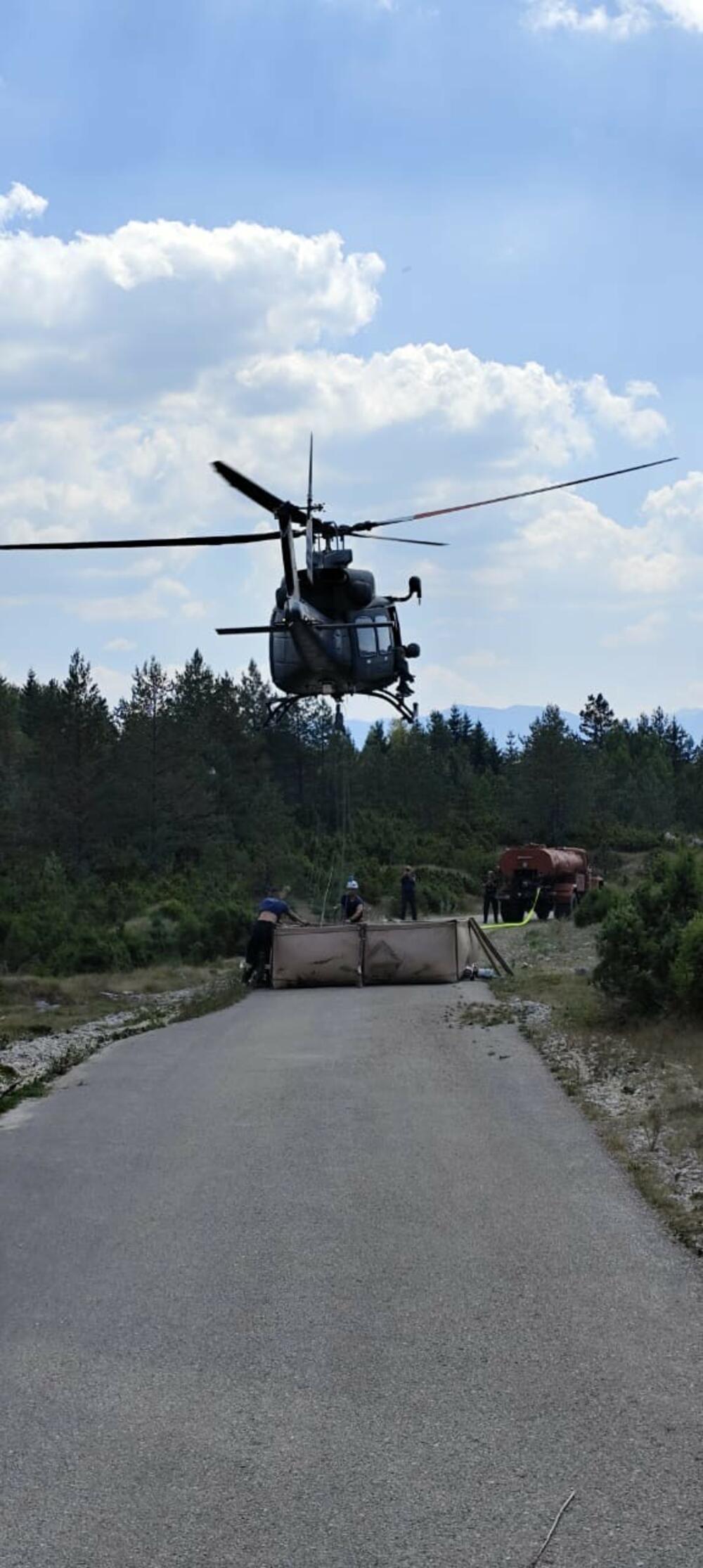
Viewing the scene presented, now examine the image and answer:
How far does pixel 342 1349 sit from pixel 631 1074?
9078 mm

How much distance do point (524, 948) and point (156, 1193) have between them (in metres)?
28.1

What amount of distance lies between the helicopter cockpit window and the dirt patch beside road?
6.42 m

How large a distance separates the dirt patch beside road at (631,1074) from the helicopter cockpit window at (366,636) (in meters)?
6.42

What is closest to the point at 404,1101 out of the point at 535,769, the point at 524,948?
the point at 524,948

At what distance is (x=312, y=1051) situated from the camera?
57.2ft

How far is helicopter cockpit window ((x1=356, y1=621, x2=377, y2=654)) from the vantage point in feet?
93.2

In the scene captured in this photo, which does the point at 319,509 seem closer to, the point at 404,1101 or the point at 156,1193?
the point at 404,1101

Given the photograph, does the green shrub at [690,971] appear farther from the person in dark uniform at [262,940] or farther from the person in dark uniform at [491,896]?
the person in dark uniform at [491,896]

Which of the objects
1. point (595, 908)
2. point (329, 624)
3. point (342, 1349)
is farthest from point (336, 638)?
point (342, 1349)

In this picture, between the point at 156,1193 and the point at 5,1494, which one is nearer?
the point at 5,1494

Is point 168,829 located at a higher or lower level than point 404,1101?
higher

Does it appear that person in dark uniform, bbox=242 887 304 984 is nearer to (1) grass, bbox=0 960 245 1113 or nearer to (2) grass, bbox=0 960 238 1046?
(1) grass, bbox=0 960 245 1113

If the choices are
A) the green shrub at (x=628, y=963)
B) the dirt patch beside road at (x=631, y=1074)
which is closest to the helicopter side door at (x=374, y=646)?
the dirt patch beside road at (x=631, y=1074)

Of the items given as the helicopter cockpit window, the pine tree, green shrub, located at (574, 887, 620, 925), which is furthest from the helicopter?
the pine tree
